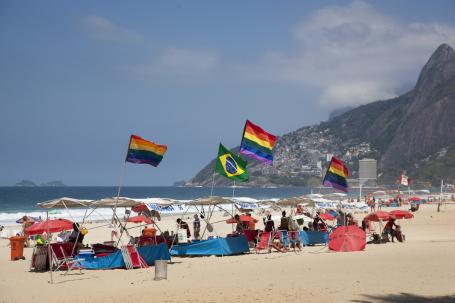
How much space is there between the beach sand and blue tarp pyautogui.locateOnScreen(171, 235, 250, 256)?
60 centimetres

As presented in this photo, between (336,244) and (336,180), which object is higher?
(336,180)

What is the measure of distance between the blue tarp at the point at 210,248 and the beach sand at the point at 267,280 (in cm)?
60

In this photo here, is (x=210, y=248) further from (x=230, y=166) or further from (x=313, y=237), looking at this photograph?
(x=313, y=237)

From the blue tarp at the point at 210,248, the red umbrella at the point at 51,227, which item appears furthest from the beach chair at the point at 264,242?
the red umbrella at the point at 51,227

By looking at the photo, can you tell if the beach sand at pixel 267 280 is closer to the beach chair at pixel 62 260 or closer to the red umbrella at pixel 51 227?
the beach chair at pixel 62 260

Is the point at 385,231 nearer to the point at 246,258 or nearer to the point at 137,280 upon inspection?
the point at 246,258

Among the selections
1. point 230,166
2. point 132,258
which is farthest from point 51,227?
point 230,166

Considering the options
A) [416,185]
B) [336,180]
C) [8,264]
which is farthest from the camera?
[416,185]

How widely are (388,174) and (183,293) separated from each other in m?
194

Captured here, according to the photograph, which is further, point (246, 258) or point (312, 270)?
point (246, 258)

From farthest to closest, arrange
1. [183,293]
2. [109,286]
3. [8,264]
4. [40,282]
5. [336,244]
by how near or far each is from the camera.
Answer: [336,244]
[8,264]
[40,282]
[109,286]
[183,293]

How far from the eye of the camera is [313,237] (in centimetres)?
2069

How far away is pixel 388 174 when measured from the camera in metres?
197

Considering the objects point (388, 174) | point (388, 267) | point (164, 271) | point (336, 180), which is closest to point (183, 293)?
point (164, 271)
